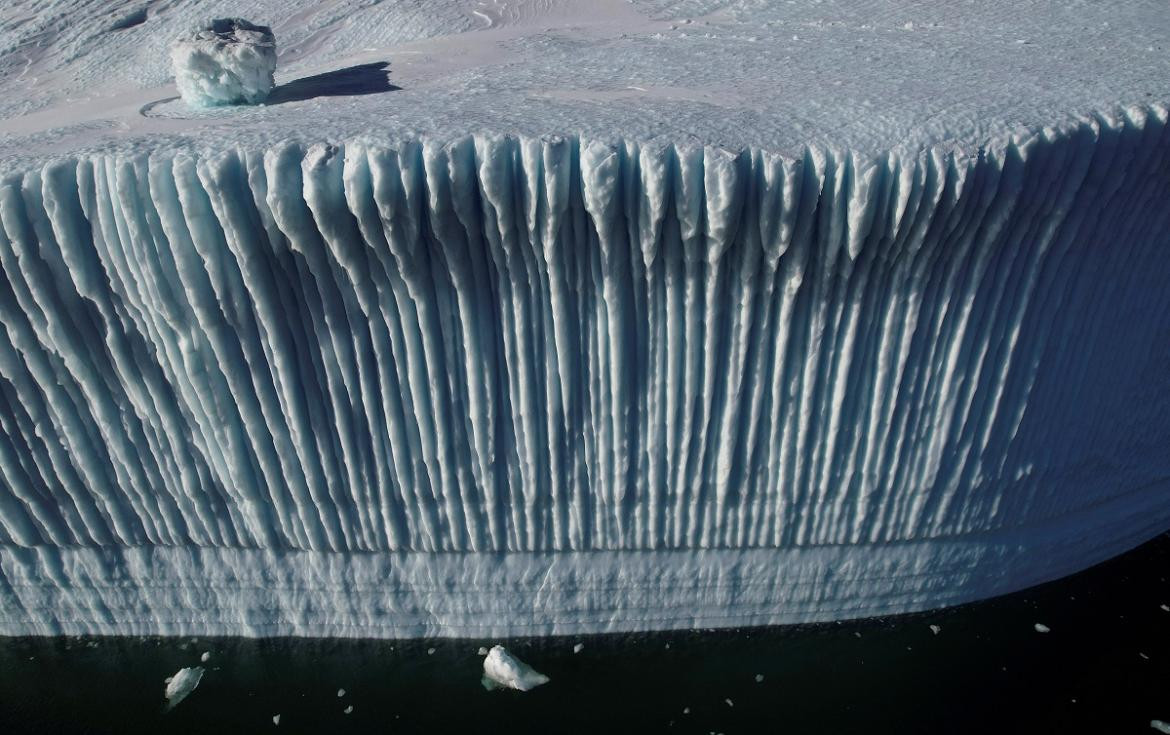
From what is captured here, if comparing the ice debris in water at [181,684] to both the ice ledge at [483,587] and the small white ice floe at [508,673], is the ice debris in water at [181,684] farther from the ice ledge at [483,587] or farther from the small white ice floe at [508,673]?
the small white ice floe at [508,673]

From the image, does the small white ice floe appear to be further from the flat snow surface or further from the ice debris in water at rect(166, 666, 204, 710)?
the flat snow surface

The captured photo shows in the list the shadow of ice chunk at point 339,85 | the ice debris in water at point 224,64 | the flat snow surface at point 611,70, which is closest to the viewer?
the flat snow surface at point 611,70

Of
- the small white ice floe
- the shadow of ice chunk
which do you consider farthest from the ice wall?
the shadow of ice chunk

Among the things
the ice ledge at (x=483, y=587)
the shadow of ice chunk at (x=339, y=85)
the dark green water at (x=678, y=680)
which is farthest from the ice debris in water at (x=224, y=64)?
the dark green water at (x=678, y=680)

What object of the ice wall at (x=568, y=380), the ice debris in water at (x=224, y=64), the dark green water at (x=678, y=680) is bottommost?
the dark green water at (x=678, y=680)

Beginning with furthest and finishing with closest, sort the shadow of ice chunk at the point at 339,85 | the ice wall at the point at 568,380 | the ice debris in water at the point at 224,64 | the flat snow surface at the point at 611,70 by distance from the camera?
the shadow of ice chunk at the point at 339,85 → the ice debris in water at the point at 224,64 → the flat snow surface at the point at 611,70 → the ice wall at the point at 568,380

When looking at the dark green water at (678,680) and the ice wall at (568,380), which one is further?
the dark green water at (678,680)

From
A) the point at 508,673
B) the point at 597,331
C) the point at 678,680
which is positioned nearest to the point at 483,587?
the point at 508,673
